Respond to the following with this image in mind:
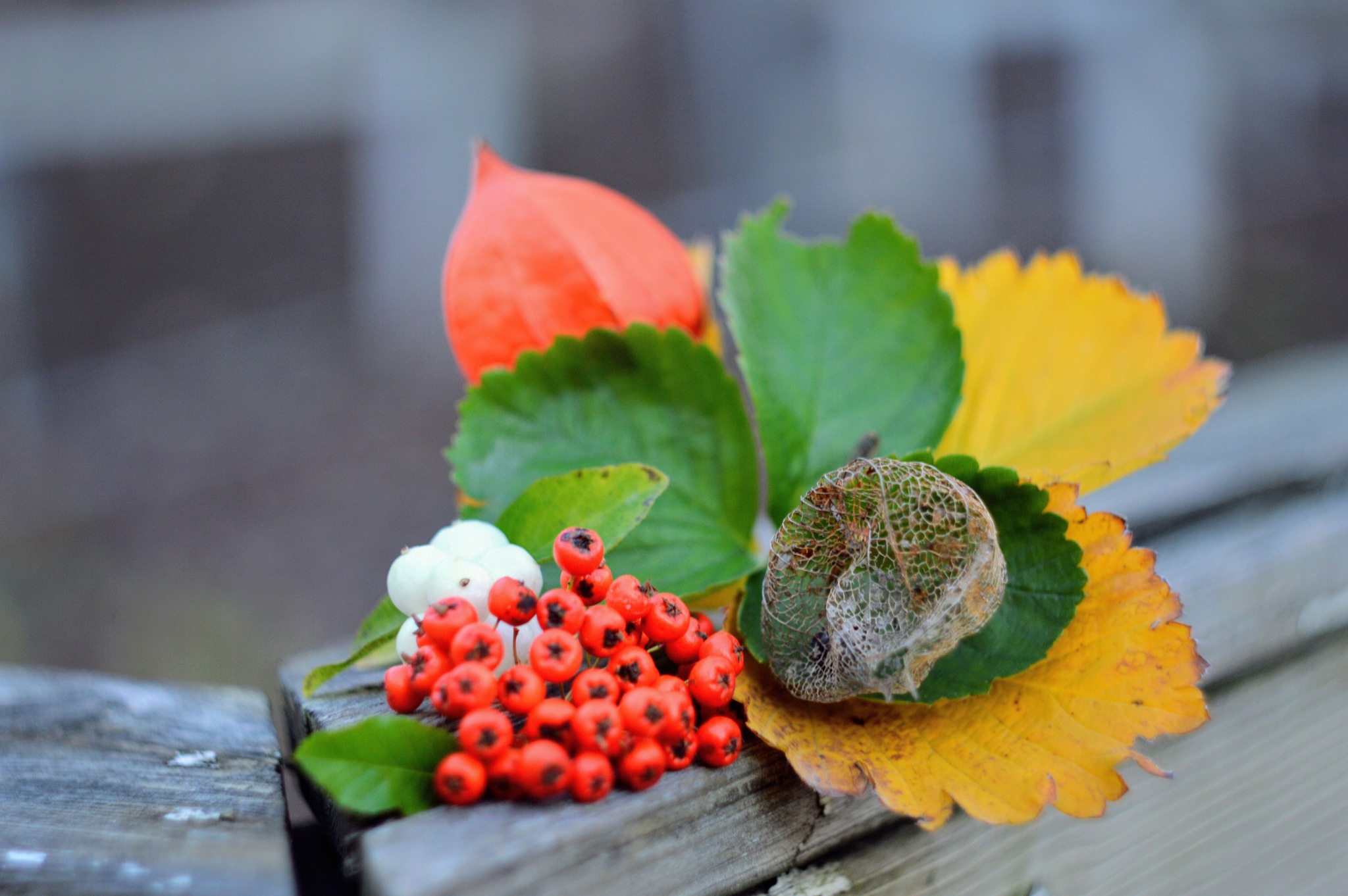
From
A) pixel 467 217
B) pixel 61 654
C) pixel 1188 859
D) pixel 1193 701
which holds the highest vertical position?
pixel 467 217

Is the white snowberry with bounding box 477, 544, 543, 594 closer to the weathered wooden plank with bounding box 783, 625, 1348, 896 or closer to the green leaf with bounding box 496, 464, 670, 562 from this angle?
the green leaf with bounding box 496, 464, 670, 562

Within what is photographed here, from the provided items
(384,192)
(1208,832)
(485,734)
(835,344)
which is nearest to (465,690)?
(485,734)

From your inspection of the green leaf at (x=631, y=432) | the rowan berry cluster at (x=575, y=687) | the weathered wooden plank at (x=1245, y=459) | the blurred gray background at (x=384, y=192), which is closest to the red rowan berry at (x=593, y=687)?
the rowan berry cluster at (x=575, y=687)

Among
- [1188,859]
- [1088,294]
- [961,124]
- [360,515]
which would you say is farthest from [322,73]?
[1188,859]

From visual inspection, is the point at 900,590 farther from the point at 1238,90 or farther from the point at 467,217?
the point at 1238,90

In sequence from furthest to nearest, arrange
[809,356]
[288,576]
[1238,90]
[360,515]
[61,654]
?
[1238,90] → [360,515] → [288,576] → [61,654] → [809,356]

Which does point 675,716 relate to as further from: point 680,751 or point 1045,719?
point 1045,719

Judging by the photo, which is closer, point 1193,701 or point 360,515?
point 1193,701

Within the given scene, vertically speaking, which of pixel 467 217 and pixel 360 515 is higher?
pixel 467 217

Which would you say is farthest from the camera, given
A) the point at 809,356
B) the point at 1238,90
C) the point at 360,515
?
the point at 1238,90
